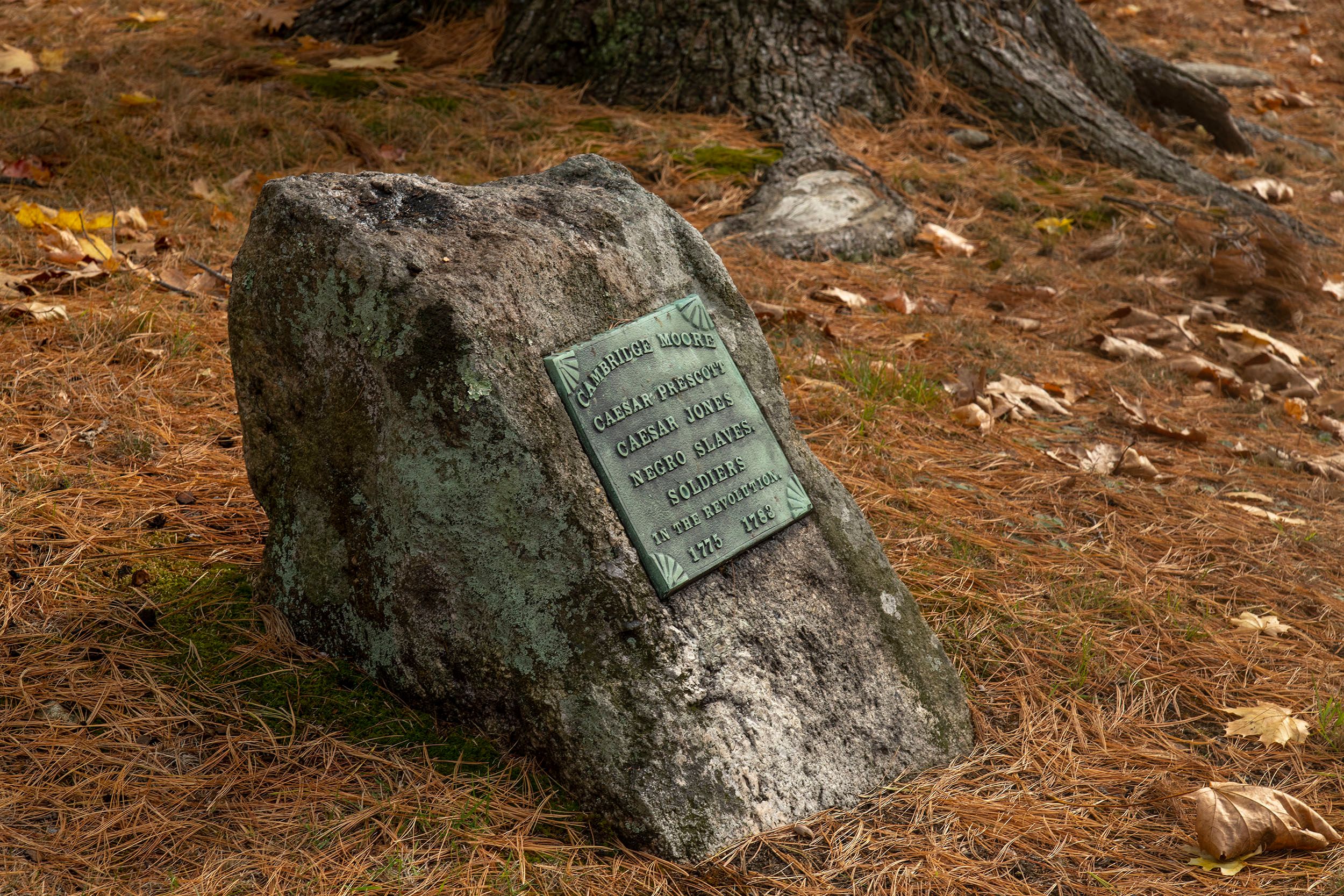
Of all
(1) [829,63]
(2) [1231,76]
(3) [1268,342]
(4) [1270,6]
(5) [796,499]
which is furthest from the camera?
(4) [1270,6]

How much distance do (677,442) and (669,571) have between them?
278 mm

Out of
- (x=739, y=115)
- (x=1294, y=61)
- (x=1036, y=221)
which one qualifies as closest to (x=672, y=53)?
(x=739, y=115)

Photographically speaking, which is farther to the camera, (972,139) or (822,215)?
(972,139)

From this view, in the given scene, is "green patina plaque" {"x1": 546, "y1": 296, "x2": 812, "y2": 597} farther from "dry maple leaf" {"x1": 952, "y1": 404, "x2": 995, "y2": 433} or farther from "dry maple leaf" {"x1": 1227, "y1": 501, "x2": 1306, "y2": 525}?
"dry maple leaf" {"x1": 1227, "y1": 501, "x2": 1306, "y2": 525}

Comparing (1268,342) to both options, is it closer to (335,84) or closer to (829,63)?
(829,63)

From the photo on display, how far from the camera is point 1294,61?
26.0 ft

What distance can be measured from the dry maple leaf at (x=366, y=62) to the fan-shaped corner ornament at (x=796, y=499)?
4294mm

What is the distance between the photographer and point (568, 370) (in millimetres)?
2035

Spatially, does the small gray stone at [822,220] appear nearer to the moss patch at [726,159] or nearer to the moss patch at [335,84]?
the moss patch at [726,159]

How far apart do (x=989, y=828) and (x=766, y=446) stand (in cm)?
88

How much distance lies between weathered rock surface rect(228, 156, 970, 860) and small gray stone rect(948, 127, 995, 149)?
3866 mm

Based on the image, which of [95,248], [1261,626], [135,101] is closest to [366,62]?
[135,101]

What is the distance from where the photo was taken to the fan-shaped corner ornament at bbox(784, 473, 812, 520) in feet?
7.37

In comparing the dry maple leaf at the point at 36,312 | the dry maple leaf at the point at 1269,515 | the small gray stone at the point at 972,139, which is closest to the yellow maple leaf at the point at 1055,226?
the small gray stone at the point at 972,139
